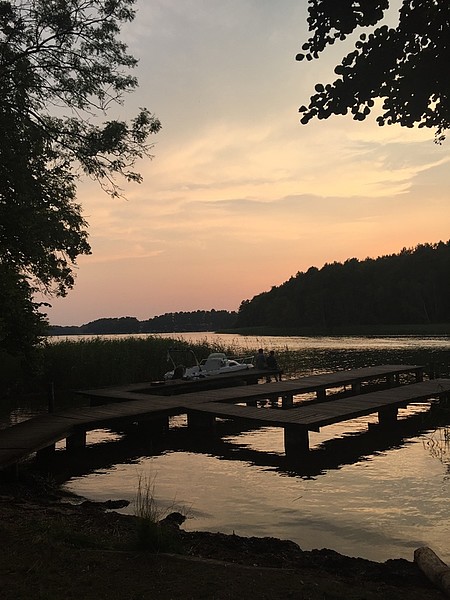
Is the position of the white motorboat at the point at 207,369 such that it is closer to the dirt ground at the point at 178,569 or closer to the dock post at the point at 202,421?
the dock post at the point at 202,421

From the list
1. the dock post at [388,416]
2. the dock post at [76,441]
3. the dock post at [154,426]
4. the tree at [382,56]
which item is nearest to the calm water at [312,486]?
the dock post at [154,426]

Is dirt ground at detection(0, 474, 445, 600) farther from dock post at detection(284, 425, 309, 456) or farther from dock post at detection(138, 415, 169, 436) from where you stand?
dock post at detection(138, 415, 169, 436)

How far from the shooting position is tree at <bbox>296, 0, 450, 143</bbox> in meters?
7.83

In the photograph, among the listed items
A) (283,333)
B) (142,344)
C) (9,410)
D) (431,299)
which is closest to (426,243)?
(431,299)

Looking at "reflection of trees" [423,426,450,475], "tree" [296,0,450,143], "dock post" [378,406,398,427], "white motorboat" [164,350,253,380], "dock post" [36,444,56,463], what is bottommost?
"reflection of trees" [423,426,450,475]

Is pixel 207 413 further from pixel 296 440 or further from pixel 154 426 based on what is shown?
pixel 296 440

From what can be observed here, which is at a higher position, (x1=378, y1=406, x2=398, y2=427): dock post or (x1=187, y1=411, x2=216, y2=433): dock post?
(x1=187, y1=411, x2=216, y2=433): dock post

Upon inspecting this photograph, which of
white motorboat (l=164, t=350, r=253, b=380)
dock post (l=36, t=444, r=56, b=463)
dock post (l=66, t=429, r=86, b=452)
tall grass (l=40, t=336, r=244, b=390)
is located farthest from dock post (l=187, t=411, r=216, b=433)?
tall grass (l=40, t=336, r=244, b=390)

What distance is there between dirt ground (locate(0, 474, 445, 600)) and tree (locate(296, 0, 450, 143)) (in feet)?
21.3

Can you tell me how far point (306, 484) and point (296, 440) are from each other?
3.17 m

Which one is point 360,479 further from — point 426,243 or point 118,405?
point 426,243

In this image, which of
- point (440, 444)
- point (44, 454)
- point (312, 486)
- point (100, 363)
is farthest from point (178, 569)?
point (100, 363)

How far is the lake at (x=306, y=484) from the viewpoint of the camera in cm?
852

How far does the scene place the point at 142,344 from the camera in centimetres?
3198
